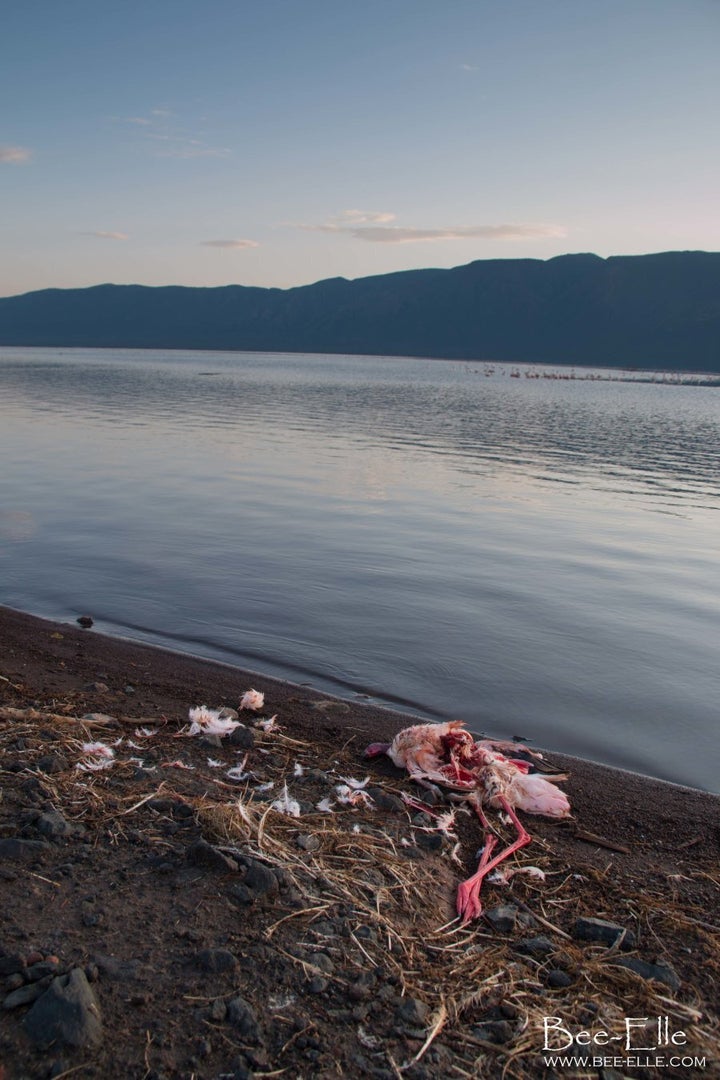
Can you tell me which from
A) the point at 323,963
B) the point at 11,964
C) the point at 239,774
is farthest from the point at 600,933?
the point at 11,964

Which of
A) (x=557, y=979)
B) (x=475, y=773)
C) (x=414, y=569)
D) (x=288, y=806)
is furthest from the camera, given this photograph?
(x=414, y=569)

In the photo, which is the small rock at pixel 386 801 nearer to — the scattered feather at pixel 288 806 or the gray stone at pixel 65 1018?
the scattered feather at pixel 288 806

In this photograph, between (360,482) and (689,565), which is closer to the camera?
(689,565)

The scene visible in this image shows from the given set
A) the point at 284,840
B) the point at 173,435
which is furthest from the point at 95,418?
the point at 284,840

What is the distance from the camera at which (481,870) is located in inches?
176

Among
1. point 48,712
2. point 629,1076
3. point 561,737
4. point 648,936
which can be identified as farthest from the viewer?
point 561,737

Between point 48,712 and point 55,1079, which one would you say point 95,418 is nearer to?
point 48,712

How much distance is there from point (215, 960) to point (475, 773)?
2.61 metres

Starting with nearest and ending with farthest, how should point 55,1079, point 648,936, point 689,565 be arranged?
point 55,1079, point 648,936, point 689,565

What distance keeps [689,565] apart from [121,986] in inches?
501

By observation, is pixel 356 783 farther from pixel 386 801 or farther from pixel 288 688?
pixel 288 688

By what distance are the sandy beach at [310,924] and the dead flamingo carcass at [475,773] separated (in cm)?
12

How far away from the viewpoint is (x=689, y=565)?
14.0 meters

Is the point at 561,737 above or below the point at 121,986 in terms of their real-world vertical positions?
below
